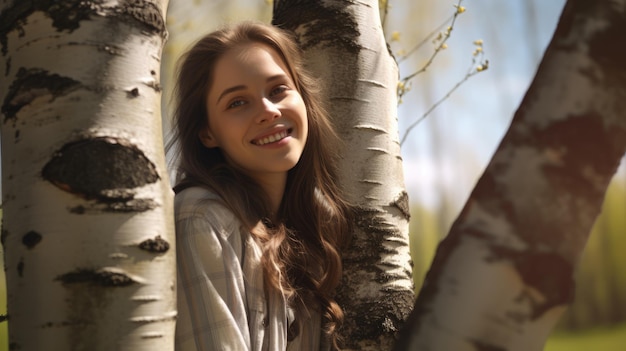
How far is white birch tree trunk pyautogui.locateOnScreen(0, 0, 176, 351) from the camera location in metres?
0.89

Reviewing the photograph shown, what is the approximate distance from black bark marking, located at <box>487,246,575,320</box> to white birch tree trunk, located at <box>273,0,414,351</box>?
75 cm

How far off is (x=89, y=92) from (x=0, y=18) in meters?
0.21

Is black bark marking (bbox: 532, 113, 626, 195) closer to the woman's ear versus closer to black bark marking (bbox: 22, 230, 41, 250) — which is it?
black bark marking (bbox: 22, 230, 41, 250)

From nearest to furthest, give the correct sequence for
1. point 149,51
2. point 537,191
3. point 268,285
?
point 537,191 → point 149,51 → point 268,285

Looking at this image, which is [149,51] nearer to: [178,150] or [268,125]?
[268,125]

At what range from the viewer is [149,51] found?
994 millimetres

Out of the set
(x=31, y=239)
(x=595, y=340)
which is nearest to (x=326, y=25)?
(x=31, y=239)

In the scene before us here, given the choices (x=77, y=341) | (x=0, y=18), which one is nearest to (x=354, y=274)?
(x=77, y=341)

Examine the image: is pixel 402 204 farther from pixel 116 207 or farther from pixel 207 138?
pixel 116 207

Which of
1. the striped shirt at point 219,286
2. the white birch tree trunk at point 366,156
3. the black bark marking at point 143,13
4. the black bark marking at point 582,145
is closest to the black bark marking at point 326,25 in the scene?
the white birch tree trunk at point 366,156

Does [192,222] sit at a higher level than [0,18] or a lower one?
A: lower

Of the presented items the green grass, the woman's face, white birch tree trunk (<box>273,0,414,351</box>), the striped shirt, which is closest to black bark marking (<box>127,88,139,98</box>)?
the striped shirt

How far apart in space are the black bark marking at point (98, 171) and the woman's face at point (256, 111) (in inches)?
24.5

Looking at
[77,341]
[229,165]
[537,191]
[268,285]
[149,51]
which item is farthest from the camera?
[229,165]
